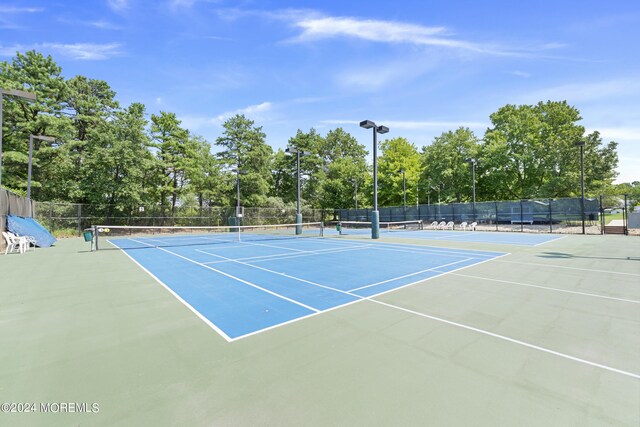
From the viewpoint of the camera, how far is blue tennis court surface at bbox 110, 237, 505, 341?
4944 mm

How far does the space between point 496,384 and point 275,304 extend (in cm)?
363

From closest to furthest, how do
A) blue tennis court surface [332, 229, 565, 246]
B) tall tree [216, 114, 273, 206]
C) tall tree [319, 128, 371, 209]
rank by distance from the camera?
blue tennis court surface [332, 229, 565, 246]
tall tree [216, 114, 273, 206]
tall tree [319, 128, 371, 209]

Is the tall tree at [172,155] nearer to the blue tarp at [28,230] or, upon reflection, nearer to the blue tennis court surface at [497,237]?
the blue tarp at [28,230]

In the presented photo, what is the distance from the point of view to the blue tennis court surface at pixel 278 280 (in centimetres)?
494

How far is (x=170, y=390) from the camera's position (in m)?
2.77

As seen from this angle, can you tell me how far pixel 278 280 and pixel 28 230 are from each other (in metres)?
17.3

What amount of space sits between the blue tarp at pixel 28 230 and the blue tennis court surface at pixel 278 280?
9.04m

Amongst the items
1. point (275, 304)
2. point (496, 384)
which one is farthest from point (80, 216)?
point (496, 384)

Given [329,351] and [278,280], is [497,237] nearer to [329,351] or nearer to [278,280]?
[278,280]

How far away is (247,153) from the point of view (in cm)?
4081

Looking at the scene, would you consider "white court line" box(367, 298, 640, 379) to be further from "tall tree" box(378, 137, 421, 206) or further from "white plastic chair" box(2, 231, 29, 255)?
"tall tree" box(378, 137, 421, 206)

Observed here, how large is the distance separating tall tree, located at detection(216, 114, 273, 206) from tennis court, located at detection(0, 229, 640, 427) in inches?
1303

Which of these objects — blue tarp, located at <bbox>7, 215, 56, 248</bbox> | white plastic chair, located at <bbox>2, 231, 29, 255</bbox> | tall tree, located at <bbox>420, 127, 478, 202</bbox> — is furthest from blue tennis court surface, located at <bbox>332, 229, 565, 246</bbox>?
blue tarp, located at <bbox>7, 215, 56, 248</bbox>

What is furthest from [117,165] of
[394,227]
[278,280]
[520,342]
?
[520,342]
